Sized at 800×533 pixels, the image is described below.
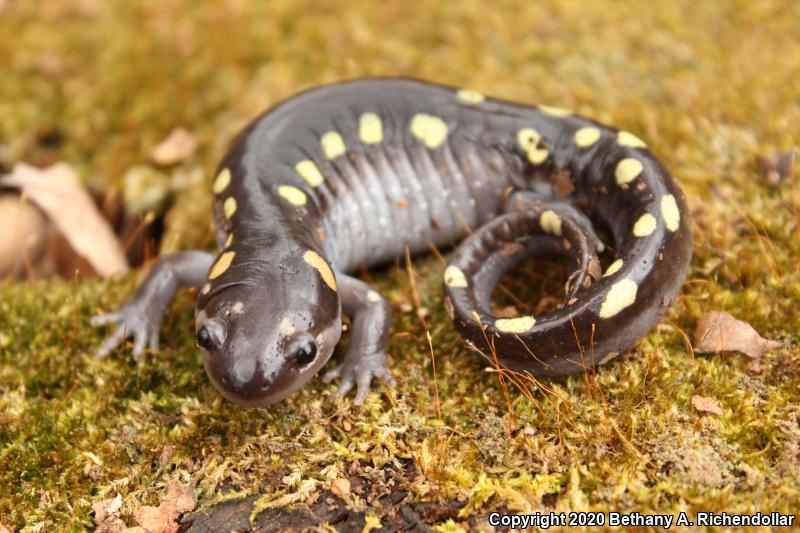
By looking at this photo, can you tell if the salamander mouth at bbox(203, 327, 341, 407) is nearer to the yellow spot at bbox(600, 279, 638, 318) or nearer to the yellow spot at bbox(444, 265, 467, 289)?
the yellow spot at bbox(444, 265, 467, 289)

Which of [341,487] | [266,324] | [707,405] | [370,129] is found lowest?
[707,405]

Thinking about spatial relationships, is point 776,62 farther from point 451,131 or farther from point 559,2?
point 451,131

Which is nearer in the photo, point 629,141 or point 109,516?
point 109,516

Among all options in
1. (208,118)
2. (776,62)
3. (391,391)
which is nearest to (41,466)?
(391,391)

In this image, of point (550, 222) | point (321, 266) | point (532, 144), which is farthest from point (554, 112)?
point (321, 266)

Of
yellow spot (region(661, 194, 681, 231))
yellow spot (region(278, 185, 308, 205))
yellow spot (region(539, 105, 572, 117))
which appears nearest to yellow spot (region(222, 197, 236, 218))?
yellow spot (region(278, 185, 308, 205))

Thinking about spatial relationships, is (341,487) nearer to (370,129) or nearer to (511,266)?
(511,266)

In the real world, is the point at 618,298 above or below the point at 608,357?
above

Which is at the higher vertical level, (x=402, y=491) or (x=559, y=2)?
(x=559, y=2)
